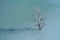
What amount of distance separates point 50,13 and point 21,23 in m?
0.35

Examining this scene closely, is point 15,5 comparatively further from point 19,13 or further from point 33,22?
point 33,22

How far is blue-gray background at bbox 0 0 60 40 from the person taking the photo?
1.37 metres

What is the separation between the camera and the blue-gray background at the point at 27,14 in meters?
1.37

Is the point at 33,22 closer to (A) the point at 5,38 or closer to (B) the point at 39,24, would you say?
(B) the point at 39,24

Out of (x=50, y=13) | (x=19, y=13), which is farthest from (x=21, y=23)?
(x=50, y=13)

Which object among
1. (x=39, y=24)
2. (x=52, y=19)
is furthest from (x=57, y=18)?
(x=39, y=24)

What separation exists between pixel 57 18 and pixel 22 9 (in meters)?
0.41

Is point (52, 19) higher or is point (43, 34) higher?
point (52, 19)

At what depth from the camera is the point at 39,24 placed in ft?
4.63

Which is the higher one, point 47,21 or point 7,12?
point 7,12

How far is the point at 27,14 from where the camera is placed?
4.61 feet

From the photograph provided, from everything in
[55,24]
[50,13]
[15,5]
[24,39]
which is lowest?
[24,39]

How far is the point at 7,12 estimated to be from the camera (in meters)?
1.38

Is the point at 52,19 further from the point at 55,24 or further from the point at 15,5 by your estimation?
the point at 15,5
